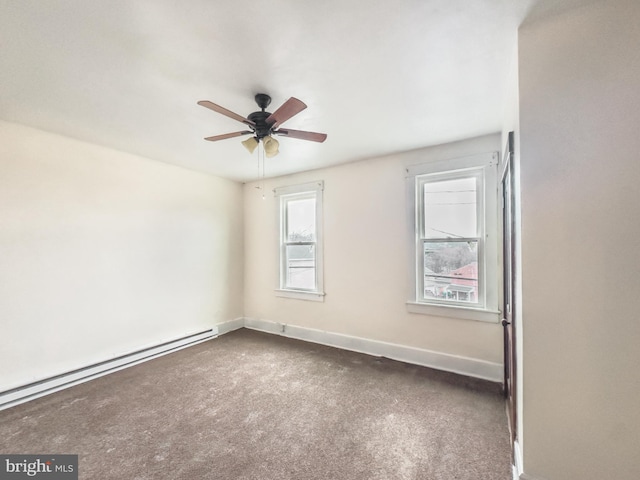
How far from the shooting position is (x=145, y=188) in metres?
3.46

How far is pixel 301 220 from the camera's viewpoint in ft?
14.0

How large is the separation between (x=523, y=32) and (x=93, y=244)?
4018mm

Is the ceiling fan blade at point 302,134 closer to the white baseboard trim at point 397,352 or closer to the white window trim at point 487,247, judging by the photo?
the white window trim at point 487,247

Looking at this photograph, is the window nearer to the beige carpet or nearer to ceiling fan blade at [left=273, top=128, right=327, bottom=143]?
the beige carpet

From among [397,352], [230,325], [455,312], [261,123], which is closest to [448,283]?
[455,312]

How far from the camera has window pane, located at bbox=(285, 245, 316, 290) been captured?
4.11m

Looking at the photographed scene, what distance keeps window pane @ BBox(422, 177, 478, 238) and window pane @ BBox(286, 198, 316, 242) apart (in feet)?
5.33

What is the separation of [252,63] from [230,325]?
3.89 m

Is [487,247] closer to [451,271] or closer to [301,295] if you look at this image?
[451,271]

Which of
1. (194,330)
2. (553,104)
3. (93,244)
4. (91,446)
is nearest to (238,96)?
(553,104)

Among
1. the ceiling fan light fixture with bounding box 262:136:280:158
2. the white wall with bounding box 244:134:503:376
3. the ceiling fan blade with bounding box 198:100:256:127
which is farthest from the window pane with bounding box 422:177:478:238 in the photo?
the ceiling fan blade with bounding box 198:100:256:127

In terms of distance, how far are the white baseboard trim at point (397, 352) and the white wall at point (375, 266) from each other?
0.21 feet

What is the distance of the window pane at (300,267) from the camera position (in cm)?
411
